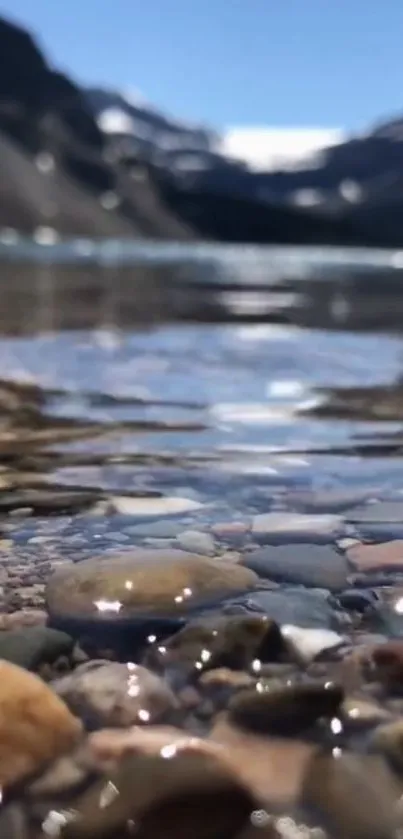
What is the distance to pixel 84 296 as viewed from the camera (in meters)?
19.8

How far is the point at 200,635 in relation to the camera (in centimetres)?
189

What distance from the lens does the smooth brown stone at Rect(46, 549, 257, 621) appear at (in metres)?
2.06

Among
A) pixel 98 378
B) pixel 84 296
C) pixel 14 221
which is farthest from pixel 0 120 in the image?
pixel 98 378

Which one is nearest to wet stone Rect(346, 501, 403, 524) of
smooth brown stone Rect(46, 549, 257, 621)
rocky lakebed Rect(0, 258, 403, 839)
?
rocky lakebed Rect(0, 258, 403, 839)

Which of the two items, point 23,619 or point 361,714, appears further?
point 23,619

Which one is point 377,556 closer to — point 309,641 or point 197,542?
point 197,542

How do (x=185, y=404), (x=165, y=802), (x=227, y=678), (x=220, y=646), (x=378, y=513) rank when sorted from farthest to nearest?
(x=185, y=404)
(x=378, y=513)
(x=220, y=646)
(x=227, y=678)
(x=165, y=802)

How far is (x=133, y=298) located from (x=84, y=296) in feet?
3.12

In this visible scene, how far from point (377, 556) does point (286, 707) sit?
38.9 inches

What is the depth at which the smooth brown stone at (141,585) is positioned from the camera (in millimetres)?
2061

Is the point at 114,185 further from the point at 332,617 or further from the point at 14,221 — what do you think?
the point at 332,617

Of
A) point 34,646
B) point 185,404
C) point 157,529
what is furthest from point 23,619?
point 185,404

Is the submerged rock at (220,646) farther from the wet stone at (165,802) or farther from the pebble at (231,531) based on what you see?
the pebble at (231,531)

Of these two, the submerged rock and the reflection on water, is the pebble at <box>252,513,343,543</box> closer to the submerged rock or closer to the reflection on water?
the reflection on water
